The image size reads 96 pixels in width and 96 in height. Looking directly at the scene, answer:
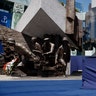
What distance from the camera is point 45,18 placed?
12.2 metres

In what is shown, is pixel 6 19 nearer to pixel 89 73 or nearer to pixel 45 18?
pixel 45 18

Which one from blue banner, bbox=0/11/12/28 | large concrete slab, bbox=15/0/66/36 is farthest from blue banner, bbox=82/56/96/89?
blue banner, bbox=0/11/12/28

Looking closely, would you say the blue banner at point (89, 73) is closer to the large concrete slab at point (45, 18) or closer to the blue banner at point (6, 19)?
the large concrete slab at point (45, 18)

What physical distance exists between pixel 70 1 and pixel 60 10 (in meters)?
1.02

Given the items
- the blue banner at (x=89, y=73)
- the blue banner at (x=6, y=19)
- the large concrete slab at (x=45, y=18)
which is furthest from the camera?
the blue banner at (x=6, y=19)

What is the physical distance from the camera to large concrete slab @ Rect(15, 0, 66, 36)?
12.0 metres

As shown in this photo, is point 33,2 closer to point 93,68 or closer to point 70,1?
point 70,1

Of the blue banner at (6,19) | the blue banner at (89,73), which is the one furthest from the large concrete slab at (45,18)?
the blue banner at (6,19)

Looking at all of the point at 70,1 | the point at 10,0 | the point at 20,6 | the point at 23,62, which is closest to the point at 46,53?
the point at 23,62

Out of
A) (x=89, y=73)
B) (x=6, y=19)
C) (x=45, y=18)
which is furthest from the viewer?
(x=6, y=19)

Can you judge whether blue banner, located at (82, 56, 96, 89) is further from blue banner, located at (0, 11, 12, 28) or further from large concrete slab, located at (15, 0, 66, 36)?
blue banner, located at (0, 11, 12, 28)

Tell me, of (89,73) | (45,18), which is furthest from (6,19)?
(89,73)

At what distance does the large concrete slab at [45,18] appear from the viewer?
39.5ft

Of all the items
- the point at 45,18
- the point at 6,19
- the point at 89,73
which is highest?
the point at 6,19
